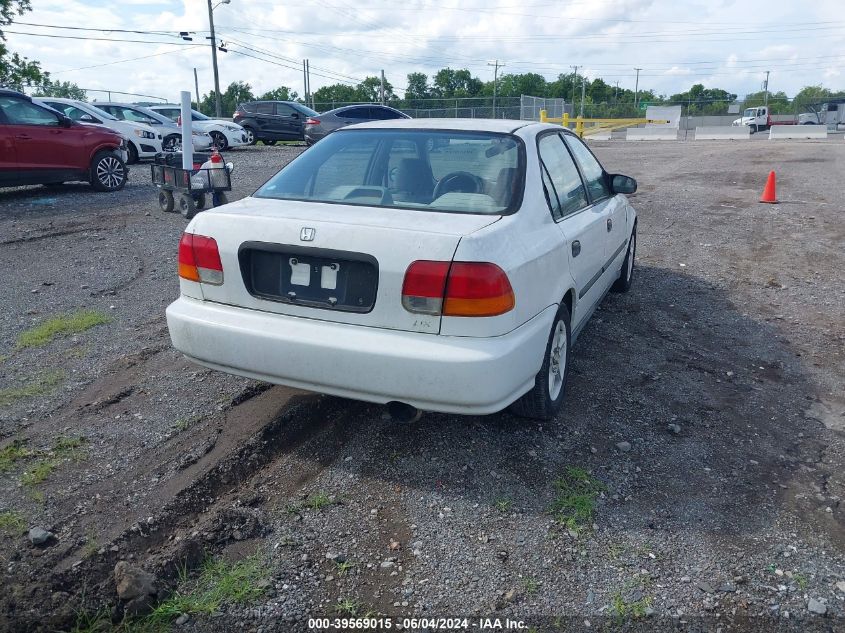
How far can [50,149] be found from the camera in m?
11.7

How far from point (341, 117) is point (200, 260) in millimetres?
20614

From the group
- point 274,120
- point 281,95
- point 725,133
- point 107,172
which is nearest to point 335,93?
point 281,95

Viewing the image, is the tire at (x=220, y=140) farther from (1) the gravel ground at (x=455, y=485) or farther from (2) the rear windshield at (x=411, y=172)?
(2) the rear windshield at (x=411, y=172)

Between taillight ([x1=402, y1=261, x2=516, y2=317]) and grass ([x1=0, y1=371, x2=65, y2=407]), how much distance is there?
8.62ft

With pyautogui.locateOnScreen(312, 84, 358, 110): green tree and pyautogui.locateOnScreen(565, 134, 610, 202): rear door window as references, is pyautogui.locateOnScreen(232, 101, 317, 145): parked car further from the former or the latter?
pyautogui.locateOnScreen(312, 84, 358, 110): green tree

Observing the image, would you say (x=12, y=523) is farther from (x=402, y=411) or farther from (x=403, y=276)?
(x=403, y=276)


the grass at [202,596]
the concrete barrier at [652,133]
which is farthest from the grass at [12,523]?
the concrete barrier at [652,133]

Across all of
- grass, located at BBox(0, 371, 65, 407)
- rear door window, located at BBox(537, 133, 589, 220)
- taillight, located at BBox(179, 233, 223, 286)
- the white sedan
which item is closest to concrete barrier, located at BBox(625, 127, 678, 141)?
rear door window, located at BBox(537, 133, 589, 220)

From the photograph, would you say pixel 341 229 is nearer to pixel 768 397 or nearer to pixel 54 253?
pixel 768 397

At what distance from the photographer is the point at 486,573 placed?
2875mm

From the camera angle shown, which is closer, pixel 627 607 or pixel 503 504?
pixel 627 607

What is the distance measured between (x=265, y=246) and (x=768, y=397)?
329 centimetres

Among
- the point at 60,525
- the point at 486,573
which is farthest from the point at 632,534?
the point at 60,525

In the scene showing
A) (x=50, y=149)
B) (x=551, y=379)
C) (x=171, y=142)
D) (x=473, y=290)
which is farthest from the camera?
(x=171, y=142)
